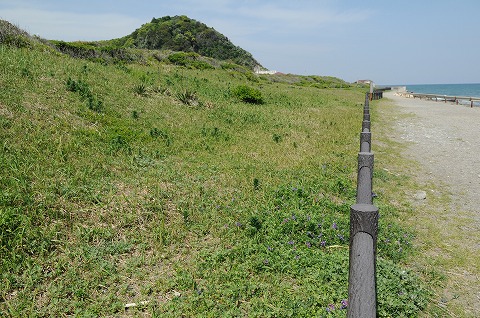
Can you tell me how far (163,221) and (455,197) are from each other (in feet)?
19.9

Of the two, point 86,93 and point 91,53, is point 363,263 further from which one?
point 91,53

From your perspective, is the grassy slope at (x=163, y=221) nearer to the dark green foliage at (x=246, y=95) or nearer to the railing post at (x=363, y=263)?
the railing post at (x=363, y=263)

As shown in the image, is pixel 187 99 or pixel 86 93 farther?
pixel 187 99

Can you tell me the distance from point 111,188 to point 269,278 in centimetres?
307

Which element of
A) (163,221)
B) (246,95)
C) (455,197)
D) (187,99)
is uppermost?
(246,95)

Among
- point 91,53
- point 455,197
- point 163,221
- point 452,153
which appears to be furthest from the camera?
point 91,53

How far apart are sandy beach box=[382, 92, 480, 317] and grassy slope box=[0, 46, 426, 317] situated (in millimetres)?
529

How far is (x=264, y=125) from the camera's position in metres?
12.9

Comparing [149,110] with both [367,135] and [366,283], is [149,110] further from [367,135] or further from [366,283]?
[366,283]

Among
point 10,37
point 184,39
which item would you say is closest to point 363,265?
point 10,37

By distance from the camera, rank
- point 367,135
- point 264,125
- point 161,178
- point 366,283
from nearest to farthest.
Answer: point 366,283 < point 367,135 < point 161,178 < point 264,125

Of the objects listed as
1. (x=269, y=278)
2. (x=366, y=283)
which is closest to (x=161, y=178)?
(x=269, y=278)

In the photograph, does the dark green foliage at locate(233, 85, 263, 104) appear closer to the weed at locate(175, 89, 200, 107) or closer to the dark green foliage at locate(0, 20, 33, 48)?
the weed at locate(175, 89, 200, 107)

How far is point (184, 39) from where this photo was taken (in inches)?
3524
